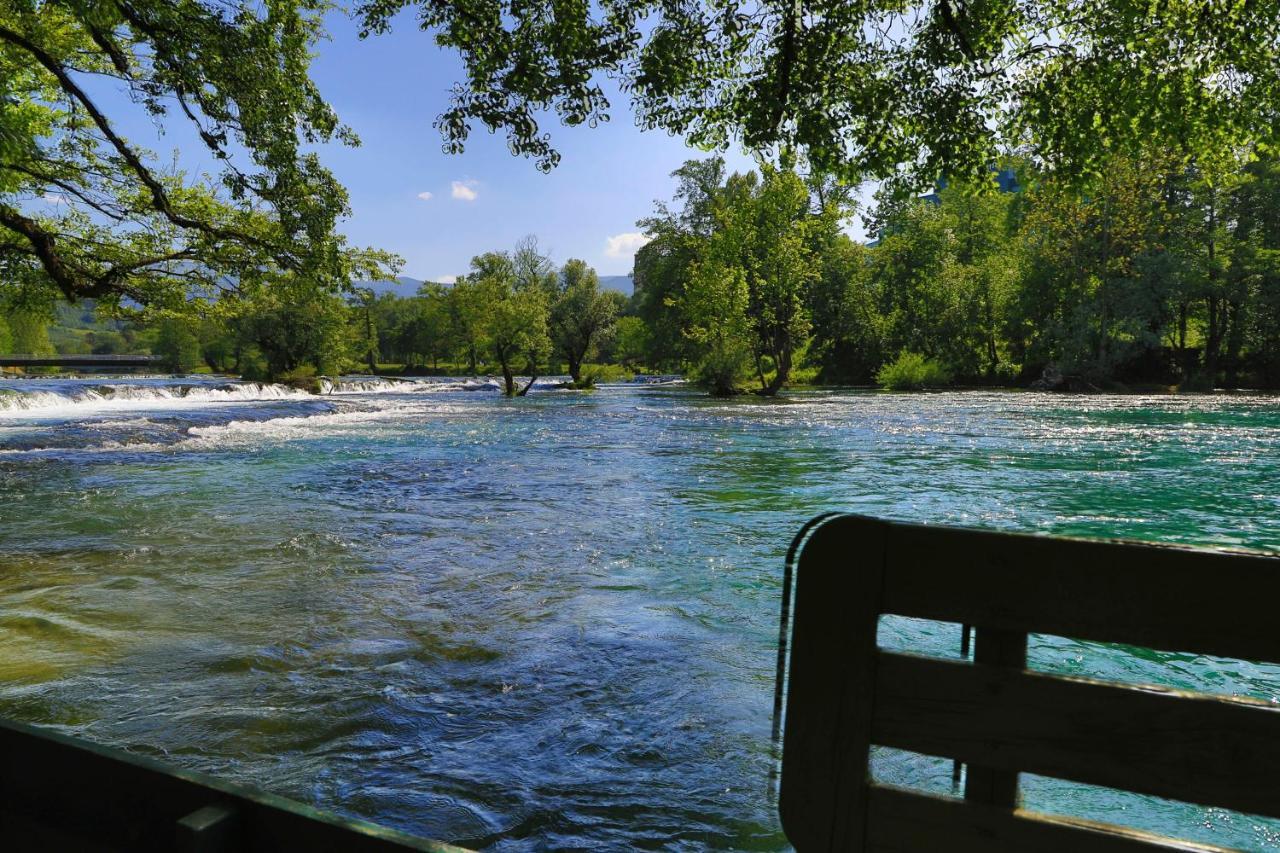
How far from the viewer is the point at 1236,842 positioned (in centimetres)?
353

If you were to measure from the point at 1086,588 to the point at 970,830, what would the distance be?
751 millimetres

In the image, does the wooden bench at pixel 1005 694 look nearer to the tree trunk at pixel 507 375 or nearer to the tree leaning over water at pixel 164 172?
the tree leaning over water at pixel 164 172

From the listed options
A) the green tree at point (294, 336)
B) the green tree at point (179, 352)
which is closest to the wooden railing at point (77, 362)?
the green tree at point (179, 352)

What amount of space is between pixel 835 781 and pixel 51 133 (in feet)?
79.8

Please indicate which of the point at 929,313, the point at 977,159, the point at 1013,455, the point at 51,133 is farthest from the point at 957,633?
the point at 929,313

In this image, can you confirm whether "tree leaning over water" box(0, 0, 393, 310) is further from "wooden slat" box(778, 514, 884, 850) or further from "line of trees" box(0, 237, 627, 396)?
"wooden slat" box(778, 514, 884, 850)

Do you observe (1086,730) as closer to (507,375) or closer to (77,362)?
(507,375)

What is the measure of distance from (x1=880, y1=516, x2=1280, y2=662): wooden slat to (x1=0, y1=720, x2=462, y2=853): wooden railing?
5.09 ft

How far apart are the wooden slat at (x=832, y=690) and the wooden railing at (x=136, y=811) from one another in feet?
3.43

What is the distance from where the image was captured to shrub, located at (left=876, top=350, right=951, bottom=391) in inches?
1981

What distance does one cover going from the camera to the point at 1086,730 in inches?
73.3

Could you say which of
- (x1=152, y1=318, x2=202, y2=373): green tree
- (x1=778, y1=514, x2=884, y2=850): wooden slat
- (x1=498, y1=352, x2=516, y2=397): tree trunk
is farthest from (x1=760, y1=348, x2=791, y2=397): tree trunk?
(x1=152, y1=318, x2=202, y2=373): green tree

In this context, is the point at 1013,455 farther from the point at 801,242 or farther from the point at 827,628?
the point at 801,242

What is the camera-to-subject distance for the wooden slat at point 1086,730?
1729 mm
